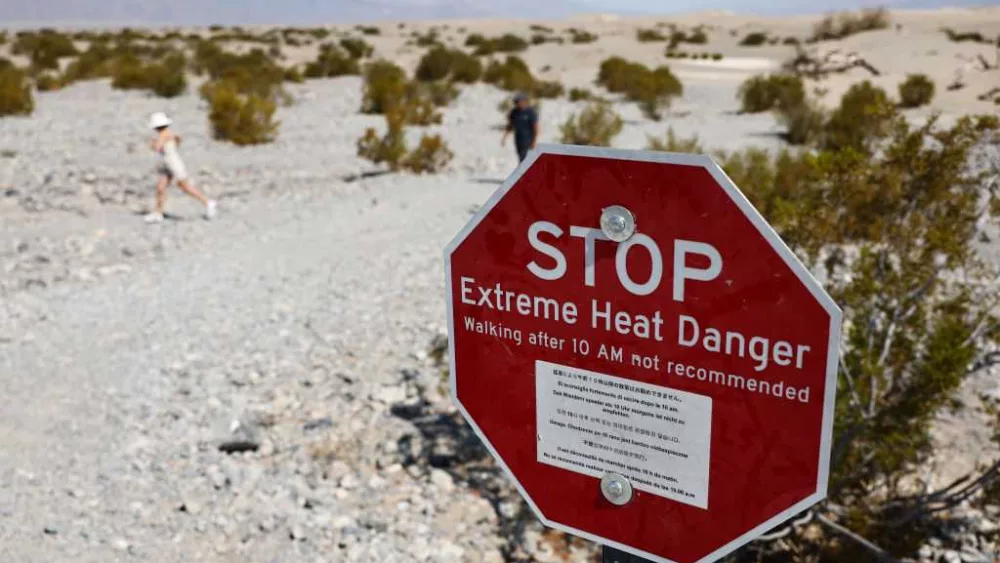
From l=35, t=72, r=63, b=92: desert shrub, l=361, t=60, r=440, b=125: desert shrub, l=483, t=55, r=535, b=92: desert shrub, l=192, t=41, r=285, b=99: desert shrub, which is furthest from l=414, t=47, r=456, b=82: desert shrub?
l=35, t=72, r=63, b=92: desert shrub

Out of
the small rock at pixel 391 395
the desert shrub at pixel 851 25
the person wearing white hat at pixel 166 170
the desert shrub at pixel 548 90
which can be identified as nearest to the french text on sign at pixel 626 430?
the small rock at pixel 391 395

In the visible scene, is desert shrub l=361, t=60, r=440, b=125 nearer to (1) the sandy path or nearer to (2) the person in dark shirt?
(2) the person in dark shirt

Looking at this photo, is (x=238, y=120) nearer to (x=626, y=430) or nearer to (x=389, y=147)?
(x=389, y=147)

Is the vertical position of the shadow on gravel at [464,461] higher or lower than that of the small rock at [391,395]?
lower

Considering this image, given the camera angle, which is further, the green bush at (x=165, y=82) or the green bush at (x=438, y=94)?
the green bush at (x=165, y=82)

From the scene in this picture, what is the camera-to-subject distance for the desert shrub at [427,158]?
1266cm

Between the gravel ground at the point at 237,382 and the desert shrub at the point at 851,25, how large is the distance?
4104 cm

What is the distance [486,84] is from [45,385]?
2247 cm

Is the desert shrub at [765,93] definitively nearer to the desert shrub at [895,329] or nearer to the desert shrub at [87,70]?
the desert shrub at [895,329]

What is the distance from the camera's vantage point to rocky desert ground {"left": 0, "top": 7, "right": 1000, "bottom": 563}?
3865 millimetres

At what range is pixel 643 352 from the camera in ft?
4.84

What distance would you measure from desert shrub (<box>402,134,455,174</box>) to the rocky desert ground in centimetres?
25

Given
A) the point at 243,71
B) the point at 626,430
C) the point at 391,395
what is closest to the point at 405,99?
the point at 243,71

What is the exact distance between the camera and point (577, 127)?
1515 centimetres
